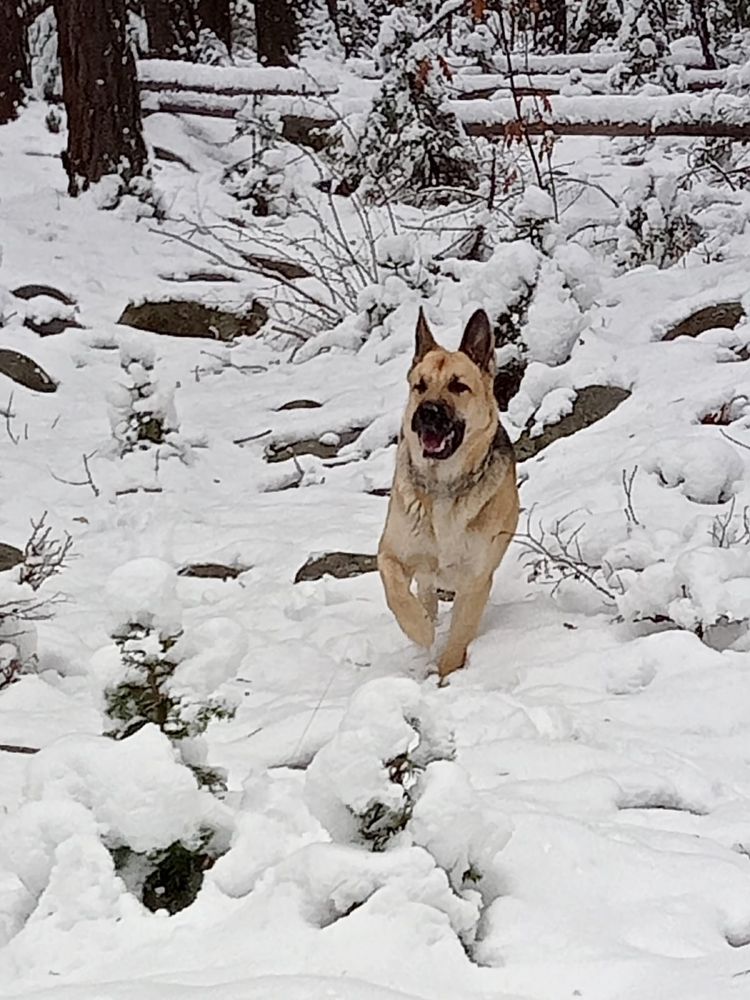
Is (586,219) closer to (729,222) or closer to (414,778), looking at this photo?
(729,222)

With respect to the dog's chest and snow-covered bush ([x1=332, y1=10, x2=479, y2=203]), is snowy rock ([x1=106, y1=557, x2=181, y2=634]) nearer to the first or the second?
the dog's chest

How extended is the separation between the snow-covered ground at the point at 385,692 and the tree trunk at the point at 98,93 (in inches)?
97.3

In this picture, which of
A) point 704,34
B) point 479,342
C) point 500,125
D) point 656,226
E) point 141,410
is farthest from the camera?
point 704,34

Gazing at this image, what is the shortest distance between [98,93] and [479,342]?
879cm

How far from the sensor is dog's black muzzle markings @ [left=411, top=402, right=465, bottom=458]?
5141 mm

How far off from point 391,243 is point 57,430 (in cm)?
343

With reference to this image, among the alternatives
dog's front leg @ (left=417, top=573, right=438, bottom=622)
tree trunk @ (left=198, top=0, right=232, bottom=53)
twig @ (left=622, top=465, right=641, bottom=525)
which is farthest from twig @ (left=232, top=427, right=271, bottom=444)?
tree trunk @ (left=198, top=0, right=232, bottom=53)

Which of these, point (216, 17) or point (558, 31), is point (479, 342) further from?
point (558, 31)

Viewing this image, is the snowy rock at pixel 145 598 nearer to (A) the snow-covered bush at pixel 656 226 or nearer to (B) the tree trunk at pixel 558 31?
(A) the snow-covered bush at pixel 656 226

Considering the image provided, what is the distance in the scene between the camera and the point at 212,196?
14469 millimetres

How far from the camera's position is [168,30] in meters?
19.6

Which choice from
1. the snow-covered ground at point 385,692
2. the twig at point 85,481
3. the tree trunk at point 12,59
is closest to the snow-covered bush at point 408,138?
the snow-covered ground at point 385,692

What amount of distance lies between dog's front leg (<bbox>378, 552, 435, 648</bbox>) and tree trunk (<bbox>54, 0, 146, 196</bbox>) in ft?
30.3

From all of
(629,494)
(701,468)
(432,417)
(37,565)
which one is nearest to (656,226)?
(701,468)
